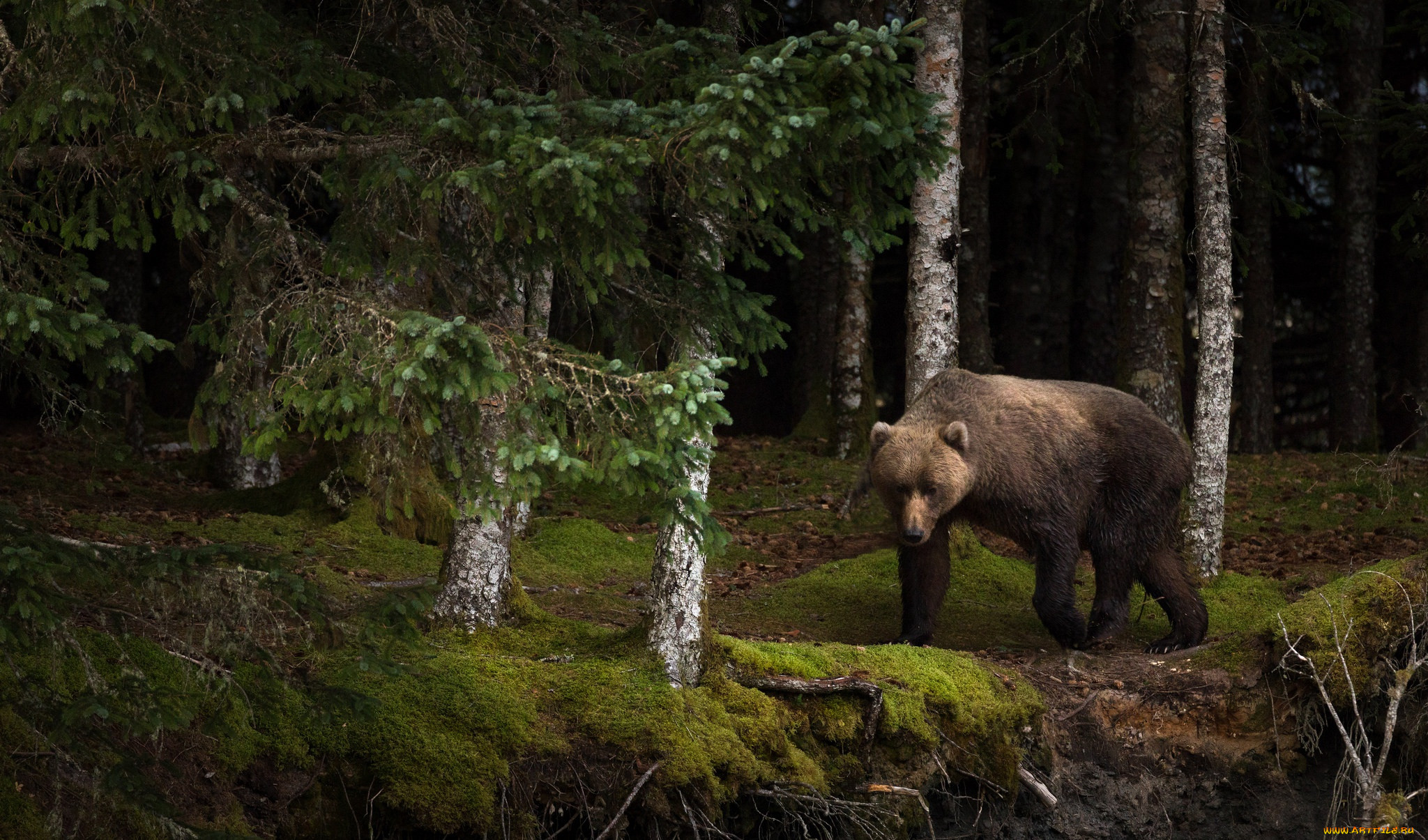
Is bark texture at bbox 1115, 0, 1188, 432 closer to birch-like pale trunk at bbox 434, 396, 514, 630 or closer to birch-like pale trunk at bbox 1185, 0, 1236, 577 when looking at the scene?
birch-like pale trunk at bbox 1185, 0, 1236, 577

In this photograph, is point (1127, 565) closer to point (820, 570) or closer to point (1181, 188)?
point (820, 570)

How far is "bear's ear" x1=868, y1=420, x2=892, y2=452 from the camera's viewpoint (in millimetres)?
9164

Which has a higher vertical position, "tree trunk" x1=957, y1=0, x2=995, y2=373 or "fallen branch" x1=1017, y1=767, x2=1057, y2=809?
"tree trunk" x1=957, y1=0, x2=995, y2=373

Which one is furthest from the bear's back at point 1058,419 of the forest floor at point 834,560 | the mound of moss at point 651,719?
the mound of moss at point 651,719

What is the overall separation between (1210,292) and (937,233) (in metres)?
2.49

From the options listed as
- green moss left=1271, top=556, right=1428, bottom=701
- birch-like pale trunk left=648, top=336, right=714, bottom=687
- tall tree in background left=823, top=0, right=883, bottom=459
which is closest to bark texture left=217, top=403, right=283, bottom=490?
tall tree in background left=823, top=0, right=883, bottom=459

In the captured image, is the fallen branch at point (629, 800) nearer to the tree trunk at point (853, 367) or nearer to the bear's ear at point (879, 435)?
the bear's ear at point (879, 435)

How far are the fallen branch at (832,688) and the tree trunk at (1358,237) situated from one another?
526 inches

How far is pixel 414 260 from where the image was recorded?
6262 millimetres

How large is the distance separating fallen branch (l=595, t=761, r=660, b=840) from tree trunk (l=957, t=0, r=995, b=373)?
A: 10739 mm

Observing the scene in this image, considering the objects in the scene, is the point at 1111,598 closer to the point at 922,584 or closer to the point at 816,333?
the point at 922,584

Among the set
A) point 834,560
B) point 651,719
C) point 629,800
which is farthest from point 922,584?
point 629,800

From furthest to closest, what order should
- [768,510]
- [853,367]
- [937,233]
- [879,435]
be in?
[853,367]
[768,510]
[937,233]
[879,435]

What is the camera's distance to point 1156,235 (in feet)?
40.8
